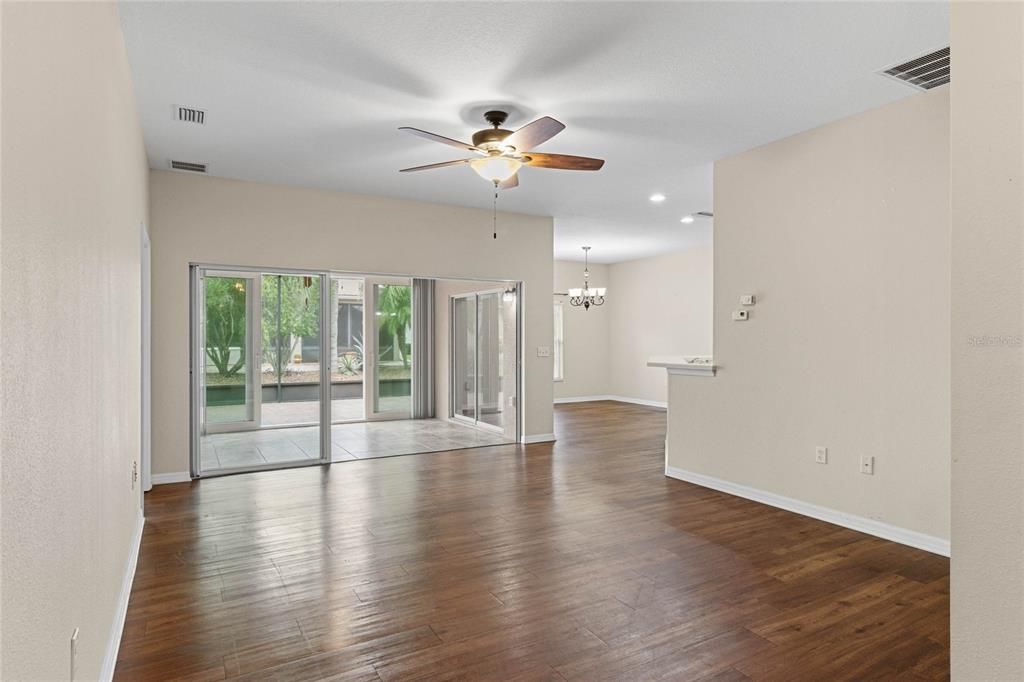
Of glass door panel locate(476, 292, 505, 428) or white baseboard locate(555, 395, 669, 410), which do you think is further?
white baseboard locate(555, 395, 669, 410)

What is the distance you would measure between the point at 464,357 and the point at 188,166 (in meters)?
4.75

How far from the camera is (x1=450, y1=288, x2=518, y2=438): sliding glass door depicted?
25.1 ft

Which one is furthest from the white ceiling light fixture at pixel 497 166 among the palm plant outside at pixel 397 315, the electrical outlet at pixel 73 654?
the palm plant outside at pixel 397 315

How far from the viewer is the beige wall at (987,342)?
47.3 inches

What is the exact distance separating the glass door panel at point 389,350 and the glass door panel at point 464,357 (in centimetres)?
88

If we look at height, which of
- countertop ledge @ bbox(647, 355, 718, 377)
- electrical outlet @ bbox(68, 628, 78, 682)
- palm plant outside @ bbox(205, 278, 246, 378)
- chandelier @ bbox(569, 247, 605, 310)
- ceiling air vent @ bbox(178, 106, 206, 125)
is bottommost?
electrical outlet @ bbox(68, 628, 78, 682)

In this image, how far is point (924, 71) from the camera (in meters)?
3.41

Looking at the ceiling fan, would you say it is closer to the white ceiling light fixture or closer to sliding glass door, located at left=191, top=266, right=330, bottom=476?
the white ceiling light fixture

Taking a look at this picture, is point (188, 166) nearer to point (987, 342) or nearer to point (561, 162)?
point (561, 162)

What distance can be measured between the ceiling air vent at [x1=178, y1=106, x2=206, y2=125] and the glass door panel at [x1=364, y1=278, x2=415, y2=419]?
5209 mm

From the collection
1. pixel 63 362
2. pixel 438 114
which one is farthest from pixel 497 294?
pixel 63 362

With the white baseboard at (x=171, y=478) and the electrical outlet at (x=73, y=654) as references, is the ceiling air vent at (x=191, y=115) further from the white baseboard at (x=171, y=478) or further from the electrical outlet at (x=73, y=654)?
the electrical outlet at (x=73, y=654)

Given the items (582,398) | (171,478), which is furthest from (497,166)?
(582,398)

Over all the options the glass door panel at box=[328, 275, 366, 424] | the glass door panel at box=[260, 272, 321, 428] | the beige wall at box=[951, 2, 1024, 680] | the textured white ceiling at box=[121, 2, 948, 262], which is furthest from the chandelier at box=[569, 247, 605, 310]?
the beige wall at box=[951, 2, 1024, 680]
